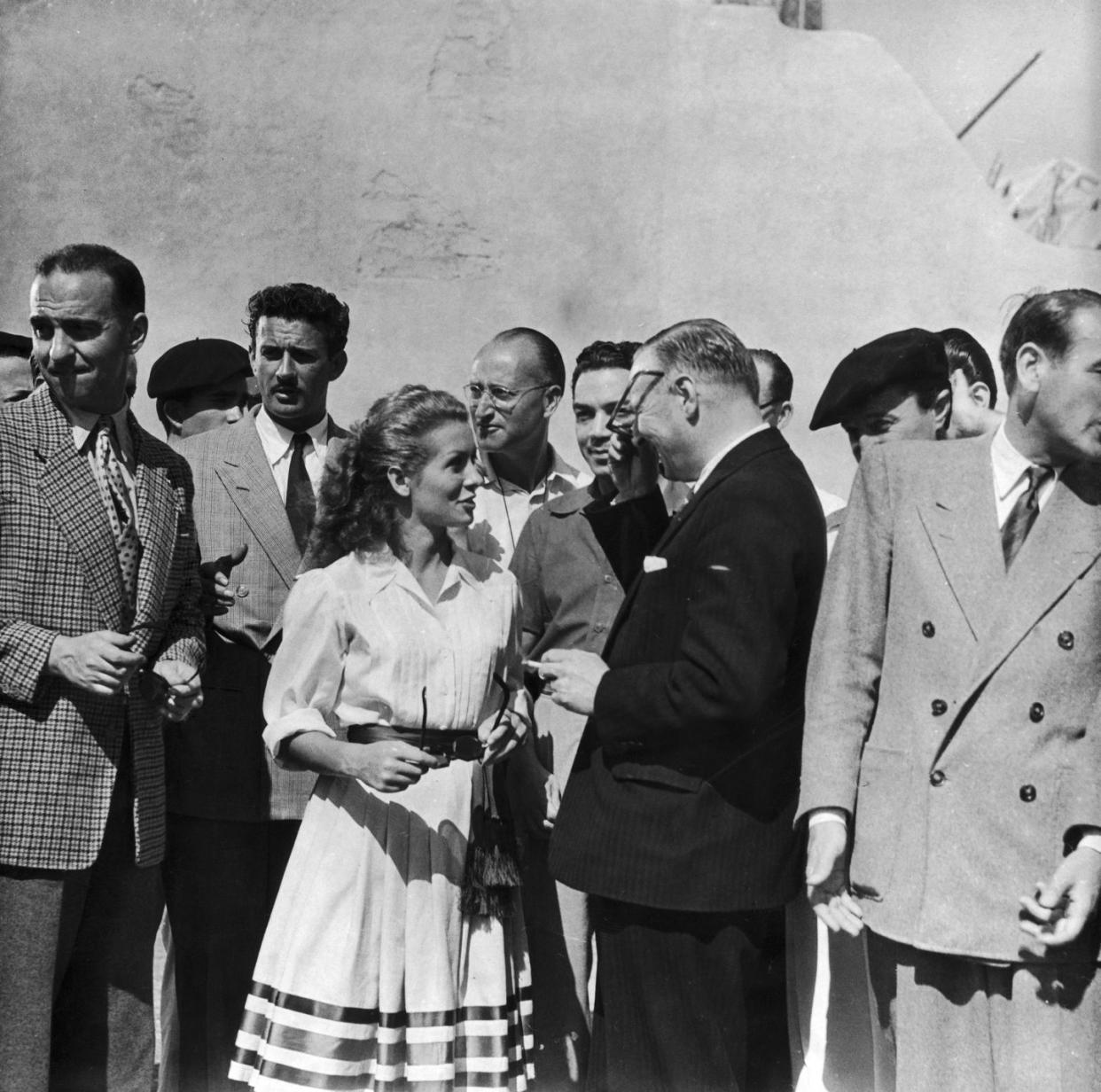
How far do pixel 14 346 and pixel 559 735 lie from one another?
2.44 meters

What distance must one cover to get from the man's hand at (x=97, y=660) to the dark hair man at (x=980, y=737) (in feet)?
4.75

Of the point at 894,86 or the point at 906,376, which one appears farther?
the point at 894,86

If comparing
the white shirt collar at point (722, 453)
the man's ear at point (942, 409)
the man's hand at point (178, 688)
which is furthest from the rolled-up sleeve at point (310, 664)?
A: the man's ear at point (942, 409)

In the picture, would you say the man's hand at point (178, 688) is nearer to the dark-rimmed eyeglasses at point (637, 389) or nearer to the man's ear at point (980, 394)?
the dark-rimmed eyeglasses at point (637, 389)

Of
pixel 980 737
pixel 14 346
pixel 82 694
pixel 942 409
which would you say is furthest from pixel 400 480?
pixel 14 346

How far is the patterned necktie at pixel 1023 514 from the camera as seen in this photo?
2836mm

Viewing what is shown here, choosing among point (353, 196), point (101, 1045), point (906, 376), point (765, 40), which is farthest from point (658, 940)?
point (765, 40)

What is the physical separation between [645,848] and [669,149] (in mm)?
4420

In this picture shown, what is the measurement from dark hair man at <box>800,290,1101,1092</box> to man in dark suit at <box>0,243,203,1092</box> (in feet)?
5.00

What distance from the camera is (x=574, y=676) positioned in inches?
125

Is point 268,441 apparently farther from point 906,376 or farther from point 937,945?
point 937,945

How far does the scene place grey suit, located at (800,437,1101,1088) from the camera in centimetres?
268

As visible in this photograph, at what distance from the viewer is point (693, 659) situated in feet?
9.91

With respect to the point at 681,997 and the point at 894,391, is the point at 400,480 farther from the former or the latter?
the point at 894,391
